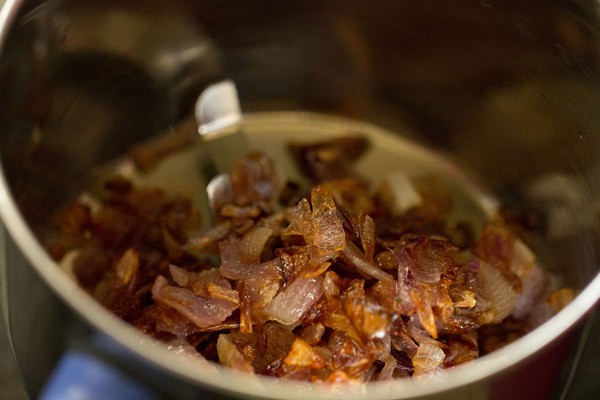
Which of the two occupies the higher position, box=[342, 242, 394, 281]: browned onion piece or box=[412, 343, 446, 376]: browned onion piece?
box=[342, 242, 394, 281]: browned onion piece

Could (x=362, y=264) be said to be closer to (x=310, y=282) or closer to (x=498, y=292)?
(x=310, y=282)

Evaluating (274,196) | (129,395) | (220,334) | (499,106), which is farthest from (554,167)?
(129,395)

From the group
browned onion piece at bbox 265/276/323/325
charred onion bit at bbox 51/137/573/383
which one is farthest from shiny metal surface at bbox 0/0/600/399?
browned onion piece at bbox 265/276/323/325

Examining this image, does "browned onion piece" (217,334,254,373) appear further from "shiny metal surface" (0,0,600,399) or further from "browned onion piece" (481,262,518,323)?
"browned onion piece" (481,262,518,323)

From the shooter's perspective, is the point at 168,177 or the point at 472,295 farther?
the point at 168,177

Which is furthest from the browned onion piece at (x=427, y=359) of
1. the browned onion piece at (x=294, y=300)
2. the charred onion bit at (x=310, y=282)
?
the browned onion piece at (x=294, y=300)

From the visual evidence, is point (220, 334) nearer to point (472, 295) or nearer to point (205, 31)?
point (472, 295)
